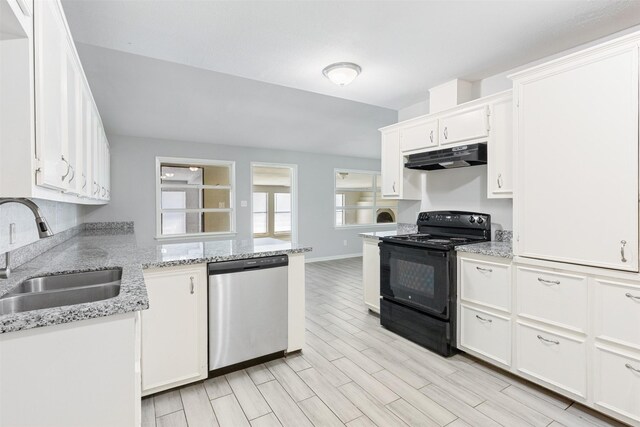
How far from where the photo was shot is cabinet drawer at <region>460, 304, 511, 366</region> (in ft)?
7.64

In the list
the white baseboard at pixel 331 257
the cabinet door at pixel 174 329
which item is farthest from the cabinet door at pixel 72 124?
the white baseboard at pixel 331 257

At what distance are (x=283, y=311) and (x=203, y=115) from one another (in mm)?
3476

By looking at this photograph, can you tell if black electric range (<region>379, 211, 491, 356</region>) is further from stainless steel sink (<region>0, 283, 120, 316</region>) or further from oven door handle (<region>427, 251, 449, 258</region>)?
stainless steel sink (<region>0, 283, 120, 316</region>)

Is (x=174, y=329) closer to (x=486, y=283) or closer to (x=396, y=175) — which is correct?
(x=486, y=283)

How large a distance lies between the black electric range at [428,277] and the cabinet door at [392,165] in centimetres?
46

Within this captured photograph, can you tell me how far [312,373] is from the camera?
2.42 meters

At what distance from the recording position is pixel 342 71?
2779 mm

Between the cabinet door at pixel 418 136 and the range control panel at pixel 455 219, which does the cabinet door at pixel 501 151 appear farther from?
the cabinet door at pixel 418 136

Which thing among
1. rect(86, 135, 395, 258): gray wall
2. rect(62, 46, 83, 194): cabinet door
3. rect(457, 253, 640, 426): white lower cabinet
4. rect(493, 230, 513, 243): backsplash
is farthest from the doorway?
rect(62, 46, 83, 194): cabinet door

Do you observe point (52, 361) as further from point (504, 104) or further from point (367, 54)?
point (504, 104)

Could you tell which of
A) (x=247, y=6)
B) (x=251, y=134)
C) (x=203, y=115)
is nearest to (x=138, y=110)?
(x=203, y=115)

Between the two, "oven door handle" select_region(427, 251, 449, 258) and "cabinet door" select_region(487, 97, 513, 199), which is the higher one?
"cabinet door" select_region(487, 97, 513, 199)

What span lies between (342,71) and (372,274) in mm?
2114

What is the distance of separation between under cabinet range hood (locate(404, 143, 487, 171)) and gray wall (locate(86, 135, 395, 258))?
12.4 feet
